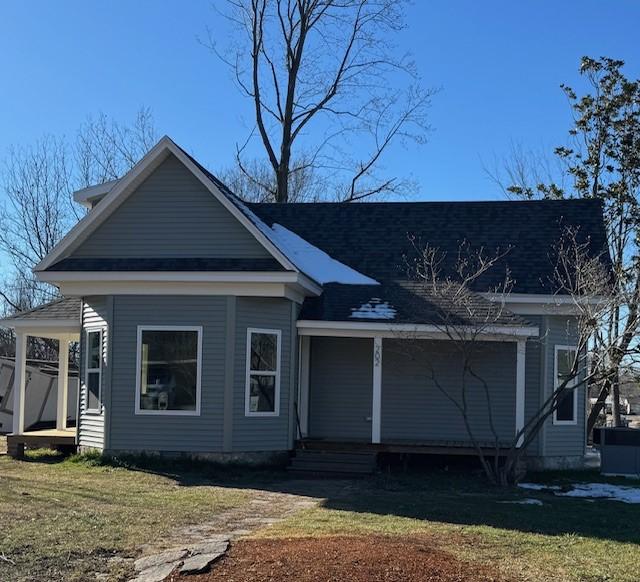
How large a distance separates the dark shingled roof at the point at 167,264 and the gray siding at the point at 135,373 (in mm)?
561

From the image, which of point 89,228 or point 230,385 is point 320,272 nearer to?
point 230,385

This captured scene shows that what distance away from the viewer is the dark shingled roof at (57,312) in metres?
16.4

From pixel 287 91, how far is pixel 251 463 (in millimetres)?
19942

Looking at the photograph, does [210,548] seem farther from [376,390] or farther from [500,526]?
[376,390]

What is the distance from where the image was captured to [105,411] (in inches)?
551

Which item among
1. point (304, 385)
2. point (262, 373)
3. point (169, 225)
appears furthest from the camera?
point (304, 385)

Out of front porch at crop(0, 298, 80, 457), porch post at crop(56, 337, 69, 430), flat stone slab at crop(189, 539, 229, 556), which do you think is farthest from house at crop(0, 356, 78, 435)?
flat stone slab at crop(189, 539, 229, 556)

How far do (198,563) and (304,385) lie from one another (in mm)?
9107

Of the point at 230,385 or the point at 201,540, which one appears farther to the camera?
the point at 230,385

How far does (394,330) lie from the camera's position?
46.4 feet

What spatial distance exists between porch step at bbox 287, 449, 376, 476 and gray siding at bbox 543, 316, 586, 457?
3.83m

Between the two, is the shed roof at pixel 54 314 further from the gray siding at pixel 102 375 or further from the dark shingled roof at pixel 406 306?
the dark shingled roof at pixel 406 306

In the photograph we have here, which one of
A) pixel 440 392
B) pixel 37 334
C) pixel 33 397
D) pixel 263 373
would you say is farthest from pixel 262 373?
pixel 33 397

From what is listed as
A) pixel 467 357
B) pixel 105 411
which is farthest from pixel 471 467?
pixel 105 411
